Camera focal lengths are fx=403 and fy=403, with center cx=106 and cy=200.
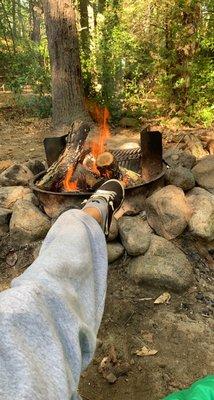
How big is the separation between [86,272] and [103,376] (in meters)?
1.22

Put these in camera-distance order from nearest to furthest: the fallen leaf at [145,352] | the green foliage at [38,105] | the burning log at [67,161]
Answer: the fallen leaf at [145,352], the burning log at [67,161], the green foliage at [38,105]

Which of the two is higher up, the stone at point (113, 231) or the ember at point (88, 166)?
the ember at point (88, 166)

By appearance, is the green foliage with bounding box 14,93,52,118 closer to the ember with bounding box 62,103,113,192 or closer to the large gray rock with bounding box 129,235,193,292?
the ember with bounding box 62,103,113,192

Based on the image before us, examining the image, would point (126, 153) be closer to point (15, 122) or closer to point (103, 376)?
point (103, 376)

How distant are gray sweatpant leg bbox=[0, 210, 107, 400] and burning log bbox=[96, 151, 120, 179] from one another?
5.61ft

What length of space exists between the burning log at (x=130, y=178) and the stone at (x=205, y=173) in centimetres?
57

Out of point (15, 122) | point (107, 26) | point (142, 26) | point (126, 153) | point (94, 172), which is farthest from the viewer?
point (15, 122)

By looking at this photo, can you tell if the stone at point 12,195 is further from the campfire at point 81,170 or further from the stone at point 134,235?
the stone at point 134,235

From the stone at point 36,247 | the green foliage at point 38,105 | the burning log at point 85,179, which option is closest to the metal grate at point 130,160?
the burning log at point 85,179

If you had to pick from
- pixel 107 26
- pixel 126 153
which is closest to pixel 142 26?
pixel 107 26

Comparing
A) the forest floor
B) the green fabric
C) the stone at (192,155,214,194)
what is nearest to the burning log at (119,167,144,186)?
the stone at (192,155,214,194)

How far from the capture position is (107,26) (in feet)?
27.0

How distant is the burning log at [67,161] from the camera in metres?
3.52

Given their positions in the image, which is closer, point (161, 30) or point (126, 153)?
point (126, 153)
